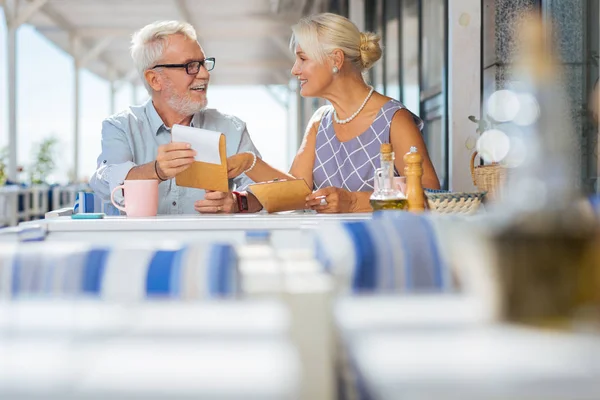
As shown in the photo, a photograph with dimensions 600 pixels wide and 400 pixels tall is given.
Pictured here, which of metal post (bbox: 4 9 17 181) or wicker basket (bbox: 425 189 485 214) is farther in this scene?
metal post (bbox: 4 9 17 181)

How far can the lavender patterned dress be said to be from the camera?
2475mm

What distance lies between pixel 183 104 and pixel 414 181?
4.35 feet

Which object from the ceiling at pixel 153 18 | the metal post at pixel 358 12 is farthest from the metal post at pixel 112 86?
the metal post at pixel 358 12

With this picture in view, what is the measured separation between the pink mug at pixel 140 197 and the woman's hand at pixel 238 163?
1.16 feet

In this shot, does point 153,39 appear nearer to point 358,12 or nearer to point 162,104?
point 162,104

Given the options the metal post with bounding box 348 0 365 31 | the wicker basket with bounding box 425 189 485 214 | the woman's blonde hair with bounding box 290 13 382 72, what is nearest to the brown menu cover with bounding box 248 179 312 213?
the wicker basket with bounding box 425 189 485 214

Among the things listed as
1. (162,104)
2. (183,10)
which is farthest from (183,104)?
(183,10)

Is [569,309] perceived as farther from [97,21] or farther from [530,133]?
[97,21]

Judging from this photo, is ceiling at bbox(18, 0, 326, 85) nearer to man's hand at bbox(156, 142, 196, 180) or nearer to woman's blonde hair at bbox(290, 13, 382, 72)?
woman's blonde hair at bbox(290, 13, 382, 72)

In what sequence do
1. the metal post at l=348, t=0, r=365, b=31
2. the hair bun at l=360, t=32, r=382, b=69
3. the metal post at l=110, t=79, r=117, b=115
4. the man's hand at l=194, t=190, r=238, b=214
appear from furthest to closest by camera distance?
the metal post at l=110, t=79, r=117, b=115 < the metal post at l=348, t=0, r=365, b=31 < the hair bun at l=360, t=32, r=382, b=69 < the man's hand at l=194, t=190, r=238, b=214

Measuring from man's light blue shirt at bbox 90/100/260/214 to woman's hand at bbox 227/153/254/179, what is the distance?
0.36 metres

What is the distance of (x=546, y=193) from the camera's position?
2.16 feet

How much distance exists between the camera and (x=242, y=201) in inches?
86.0

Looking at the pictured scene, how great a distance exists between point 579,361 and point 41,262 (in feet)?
1.84
